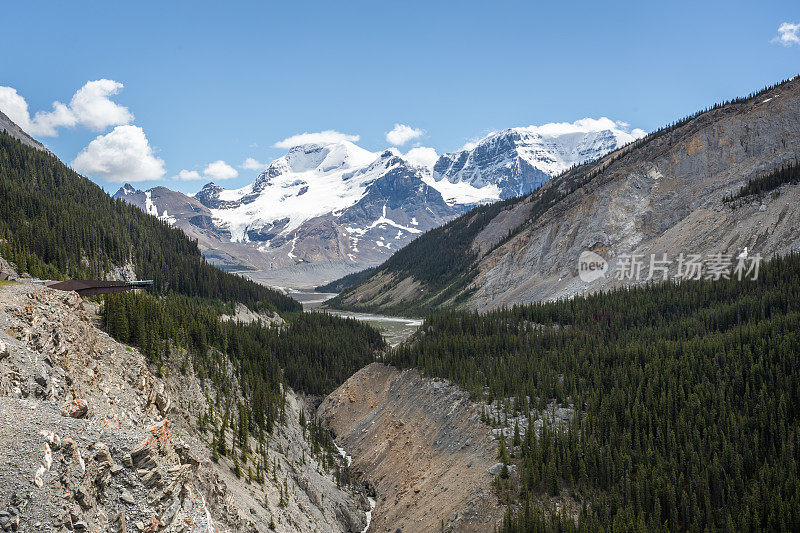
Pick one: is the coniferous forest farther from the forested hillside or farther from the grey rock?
the forested hillside

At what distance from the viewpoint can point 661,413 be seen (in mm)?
38031

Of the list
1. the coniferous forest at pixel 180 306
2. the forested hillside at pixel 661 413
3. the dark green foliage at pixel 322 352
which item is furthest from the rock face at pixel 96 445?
the dark green foliage at pixel 322 352

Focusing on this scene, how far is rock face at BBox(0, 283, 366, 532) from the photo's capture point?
15742mm

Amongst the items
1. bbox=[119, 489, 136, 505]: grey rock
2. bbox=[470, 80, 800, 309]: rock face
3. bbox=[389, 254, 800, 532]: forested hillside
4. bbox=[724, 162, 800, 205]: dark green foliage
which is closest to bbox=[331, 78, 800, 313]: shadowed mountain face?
bbox=[470, 80, 800, 309]: rock face

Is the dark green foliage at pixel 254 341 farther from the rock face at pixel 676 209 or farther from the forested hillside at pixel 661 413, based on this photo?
the rock face at pixel 676 209

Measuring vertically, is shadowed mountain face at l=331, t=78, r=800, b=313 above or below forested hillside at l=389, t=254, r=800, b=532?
above

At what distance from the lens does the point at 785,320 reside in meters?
46.3

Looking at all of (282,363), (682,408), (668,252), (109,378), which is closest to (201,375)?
(109,378)

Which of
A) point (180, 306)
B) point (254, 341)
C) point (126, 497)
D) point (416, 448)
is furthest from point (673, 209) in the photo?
point (126, 497)

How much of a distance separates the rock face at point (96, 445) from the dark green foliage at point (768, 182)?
9131 centimetres

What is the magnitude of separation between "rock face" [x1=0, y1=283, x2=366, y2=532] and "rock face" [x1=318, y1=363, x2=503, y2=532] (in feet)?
26.9

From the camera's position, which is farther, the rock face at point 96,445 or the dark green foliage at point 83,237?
the dark green foliage at point 83,237

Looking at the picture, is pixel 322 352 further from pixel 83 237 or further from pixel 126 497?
pixel 126 497

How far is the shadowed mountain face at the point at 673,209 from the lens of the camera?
85.2 metres
